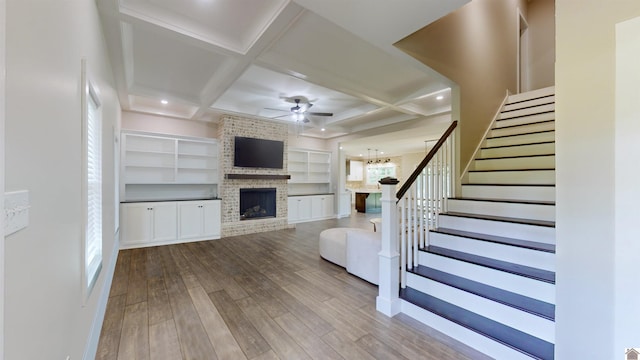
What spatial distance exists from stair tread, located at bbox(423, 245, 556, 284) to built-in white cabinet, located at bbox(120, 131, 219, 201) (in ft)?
17.2

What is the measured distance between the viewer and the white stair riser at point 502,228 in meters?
2.33

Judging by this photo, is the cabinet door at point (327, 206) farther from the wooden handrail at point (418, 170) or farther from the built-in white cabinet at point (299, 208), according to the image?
the wooden handrail at point (418, 170)

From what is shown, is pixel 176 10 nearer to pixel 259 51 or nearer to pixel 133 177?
pixel 259 51

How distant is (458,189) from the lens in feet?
11.5

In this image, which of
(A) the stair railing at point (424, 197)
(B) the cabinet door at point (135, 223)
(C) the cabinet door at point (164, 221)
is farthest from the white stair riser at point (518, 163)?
(B) the cabinet door at point (135, 223)

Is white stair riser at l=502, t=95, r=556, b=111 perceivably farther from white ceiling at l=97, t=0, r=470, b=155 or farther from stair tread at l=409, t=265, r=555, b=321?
stair tread at l=409, t=265, r=555, b=321

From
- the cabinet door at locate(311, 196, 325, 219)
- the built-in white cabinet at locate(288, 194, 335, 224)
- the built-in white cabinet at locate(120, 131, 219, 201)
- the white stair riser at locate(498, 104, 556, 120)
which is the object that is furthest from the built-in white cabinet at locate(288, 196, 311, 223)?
the white stair riser at locate(498, 104, 556, 120)

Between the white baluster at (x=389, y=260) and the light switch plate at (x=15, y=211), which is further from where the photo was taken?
the white baluster at (x=389, y=260)

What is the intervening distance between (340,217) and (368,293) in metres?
5.57

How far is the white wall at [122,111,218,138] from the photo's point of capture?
17.9 ft

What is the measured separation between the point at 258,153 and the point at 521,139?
528cm

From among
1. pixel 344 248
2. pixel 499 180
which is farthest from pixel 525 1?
pixel 344 248

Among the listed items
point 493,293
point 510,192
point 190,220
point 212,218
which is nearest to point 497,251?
point 493,293

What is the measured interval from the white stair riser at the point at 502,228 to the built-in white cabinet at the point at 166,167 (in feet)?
17.0
